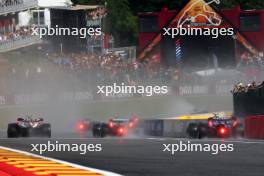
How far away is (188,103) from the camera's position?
4612cm

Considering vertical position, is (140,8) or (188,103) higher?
(140,8)

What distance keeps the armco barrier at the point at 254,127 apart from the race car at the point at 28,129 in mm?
6453

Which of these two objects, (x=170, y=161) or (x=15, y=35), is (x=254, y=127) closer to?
(x=170, y=161)

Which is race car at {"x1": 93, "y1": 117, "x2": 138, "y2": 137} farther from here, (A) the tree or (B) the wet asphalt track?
(A) the tree

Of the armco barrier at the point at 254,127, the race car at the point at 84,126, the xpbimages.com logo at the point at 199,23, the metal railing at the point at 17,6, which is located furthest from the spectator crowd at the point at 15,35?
the armco barrier at the point at 254,127

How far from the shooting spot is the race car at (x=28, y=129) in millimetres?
29172

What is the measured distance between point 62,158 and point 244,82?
3115 centimetres

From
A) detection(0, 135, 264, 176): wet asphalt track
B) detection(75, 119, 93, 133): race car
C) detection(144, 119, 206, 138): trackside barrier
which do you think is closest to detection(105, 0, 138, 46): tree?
detection(75, 119, 93, 133): race car

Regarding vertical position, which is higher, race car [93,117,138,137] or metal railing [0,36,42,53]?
metal railing [0,36,42,53]

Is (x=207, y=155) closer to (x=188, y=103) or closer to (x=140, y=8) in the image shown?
(x=188, y=103)

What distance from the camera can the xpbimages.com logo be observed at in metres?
50.2

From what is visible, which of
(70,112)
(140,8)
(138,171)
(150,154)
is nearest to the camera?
(138,171)

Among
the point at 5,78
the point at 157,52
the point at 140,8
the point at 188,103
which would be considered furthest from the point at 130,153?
the point at 140,8

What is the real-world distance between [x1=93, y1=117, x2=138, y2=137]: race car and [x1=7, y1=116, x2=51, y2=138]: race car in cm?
186
